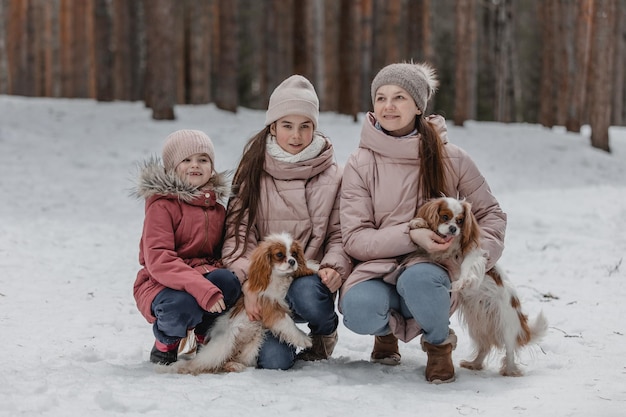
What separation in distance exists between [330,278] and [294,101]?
41.2 inches

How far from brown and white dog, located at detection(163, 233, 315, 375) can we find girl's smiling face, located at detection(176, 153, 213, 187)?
0.57 meters

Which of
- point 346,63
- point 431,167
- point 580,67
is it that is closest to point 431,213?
point 431,167

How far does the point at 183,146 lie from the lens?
404cm

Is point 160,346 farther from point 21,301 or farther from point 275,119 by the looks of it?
point 21,301

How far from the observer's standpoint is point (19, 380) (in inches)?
138

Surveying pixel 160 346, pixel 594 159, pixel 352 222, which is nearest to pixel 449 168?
pixel 352 222

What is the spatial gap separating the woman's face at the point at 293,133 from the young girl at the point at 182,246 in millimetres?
422

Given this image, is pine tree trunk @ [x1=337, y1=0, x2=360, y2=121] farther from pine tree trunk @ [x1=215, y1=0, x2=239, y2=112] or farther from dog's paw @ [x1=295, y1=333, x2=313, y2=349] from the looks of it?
dog's paw @ [x1=295, y1=333, x2=313, y2=349]

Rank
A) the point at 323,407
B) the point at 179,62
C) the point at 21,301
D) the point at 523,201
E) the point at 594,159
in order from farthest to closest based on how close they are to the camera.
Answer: the point at 179,62, the point at 594,159, the point at 523,201, the point at 21,301, the point at 323,407

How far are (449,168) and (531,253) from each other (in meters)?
3.79

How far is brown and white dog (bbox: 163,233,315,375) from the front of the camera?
377cm

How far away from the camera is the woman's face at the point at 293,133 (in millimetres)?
4109

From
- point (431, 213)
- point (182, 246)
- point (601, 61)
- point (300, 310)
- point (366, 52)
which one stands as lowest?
point (300, 310)

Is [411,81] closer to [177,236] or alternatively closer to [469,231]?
[469,231]
